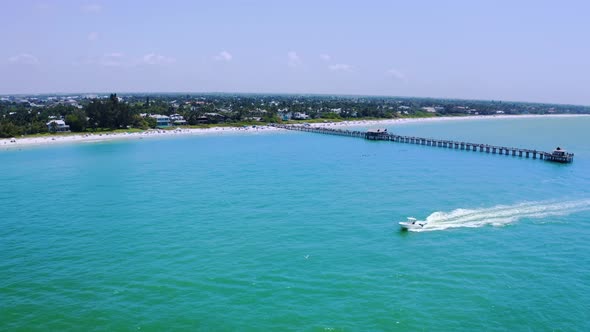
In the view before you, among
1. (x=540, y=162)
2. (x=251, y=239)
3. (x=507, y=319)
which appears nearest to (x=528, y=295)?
(x=507, y=319)

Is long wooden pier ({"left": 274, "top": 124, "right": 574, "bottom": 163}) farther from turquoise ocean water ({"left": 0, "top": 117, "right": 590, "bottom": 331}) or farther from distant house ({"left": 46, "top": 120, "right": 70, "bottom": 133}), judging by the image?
distant house ({"left": 46, "top": 120, "right": 70, "bottom": 133})

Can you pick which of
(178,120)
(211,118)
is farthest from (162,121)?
(211,118)

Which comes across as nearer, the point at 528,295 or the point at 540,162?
the point at 528,295

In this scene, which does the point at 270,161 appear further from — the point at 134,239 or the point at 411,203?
the point at 134,239

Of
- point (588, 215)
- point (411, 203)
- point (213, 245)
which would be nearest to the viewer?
point (213, 245)

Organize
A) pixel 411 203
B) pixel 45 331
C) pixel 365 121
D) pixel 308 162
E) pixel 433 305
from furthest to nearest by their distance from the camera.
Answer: pixel 365 121 < pixel 308 162 < pixel 411 203 < pixel 433 305 < pixel 45 331

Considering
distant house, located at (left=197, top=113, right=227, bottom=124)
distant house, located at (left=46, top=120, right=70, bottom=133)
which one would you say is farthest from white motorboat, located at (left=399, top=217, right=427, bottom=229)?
distant house, located at (left=197, top=113, right=227, bottom=124)
